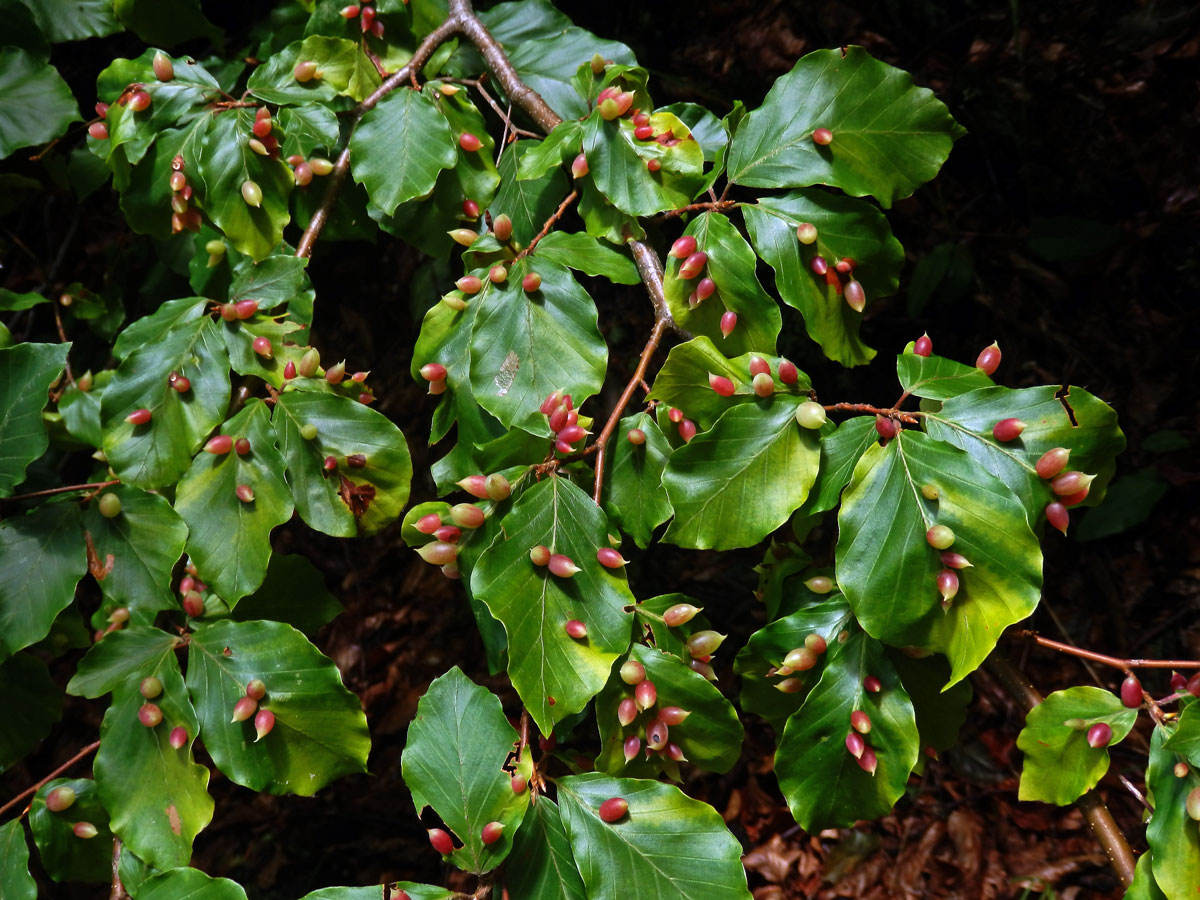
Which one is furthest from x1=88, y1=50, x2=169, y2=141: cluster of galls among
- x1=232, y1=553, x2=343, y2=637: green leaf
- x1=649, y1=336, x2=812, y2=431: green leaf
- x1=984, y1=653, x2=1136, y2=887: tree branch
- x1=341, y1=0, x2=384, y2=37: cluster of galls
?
x1=984, y1=653, x2=1136, y2=887: tree branch

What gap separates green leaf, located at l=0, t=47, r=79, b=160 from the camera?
1.59 meters

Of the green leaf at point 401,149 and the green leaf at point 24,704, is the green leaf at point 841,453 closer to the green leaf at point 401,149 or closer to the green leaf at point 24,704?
the green leaf at point 401,149

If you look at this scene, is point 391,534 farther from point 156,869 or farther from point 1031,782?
point 1031,782

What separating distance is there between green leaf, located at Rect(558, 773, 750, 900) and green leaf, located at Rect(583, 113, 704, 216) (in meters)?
0.75

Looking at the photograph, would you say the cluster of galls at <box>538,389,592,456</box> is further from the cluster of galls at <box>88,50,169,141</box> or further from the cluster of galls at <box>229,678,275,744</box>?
the cluster of galls at <box>88,50,169,141</box>

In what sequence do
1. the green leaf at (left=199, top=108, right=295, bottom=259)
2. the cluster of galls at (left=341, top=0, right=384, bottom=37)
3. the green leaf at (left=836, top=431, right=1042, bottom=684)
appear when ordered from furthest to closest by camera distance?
the cluster of galls at (left=341, top=0, right=384, bottom=37)
the green leaf at (left=199, top=108, right=295, bottom=259)
the green leaf at (left=836, top=431, right=1042, bottom=684)

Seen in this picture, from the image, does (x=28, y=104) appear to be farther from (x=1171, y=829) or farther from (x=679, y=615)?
(x=1171, y=829)

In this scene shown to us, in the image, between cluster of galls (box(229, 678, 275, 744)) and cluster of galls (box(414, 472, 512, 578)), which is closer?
cluster of galls (box(414, 472, 512, 578))

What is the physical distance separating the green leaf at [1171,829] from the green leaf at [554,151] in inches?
40.3

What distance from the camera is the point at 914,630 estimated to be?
90 cm

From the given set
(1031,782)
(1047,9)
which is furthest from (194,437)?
(1047,9)

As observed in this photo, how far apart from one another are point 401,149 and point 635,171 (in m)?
0.40

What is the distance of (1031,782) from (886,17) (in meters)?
2.44

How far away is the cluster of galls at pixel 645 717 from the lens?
38.1 inches
